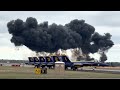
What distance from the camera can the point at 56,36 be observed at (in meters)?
127

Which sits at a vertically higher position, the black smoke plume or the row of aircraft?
the black smoke plume

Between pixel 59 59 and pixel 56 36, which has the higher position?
pixel 56 36

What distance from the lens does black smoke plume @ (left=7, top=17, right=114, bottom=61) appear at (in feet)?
395

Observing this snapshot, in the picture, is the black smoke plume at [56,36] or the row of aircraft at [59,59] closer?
the row of aircraft at [59,59]

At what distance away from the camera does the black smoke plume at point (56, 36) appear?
120 meters

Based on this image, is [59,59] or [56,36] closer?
[59,59]
